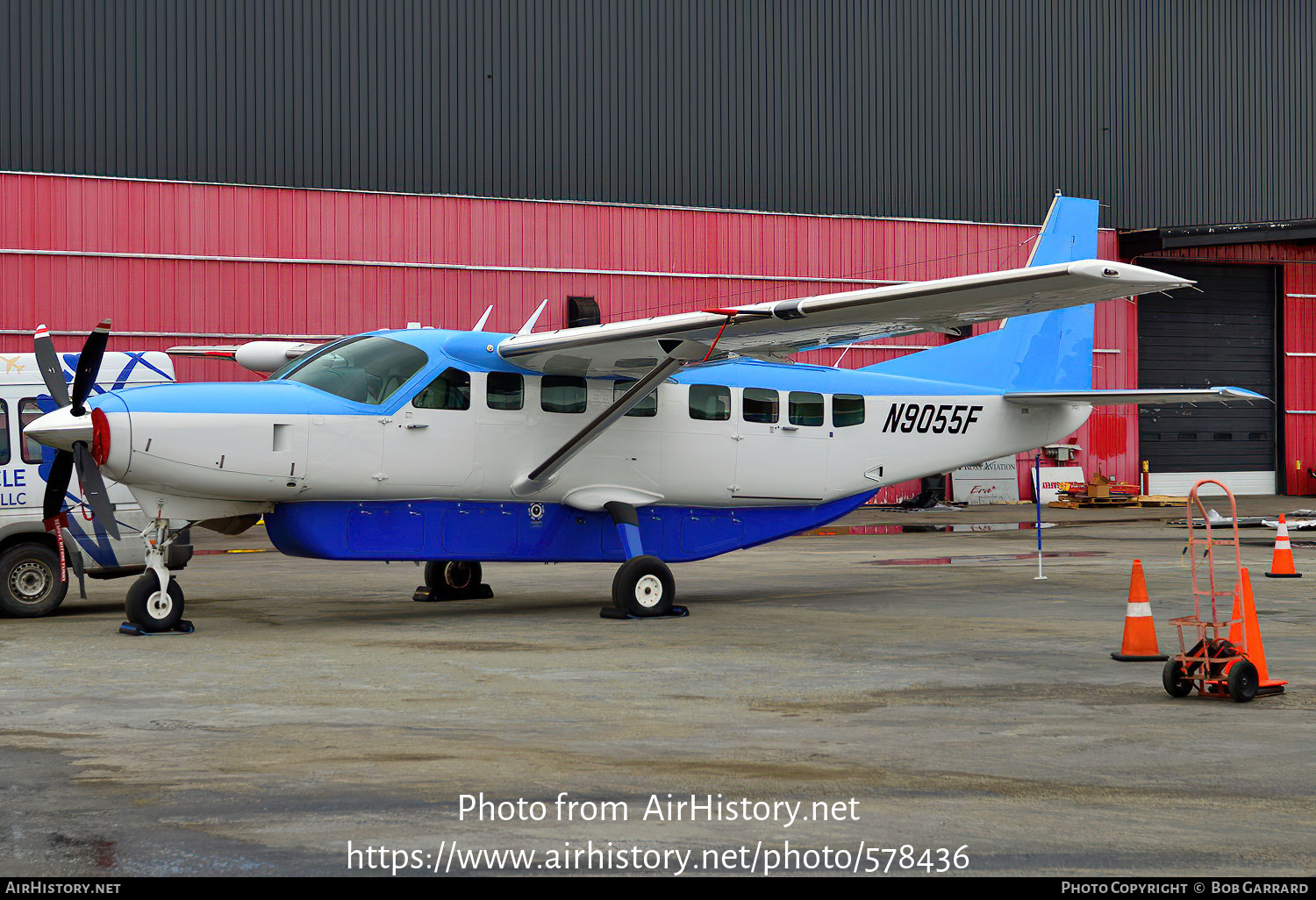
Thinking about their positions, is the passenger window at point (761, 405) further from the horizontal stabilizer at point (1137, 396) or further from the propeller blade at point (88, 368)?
the propeller blade at point (88, 368)

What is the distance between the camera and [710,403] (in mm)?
14305

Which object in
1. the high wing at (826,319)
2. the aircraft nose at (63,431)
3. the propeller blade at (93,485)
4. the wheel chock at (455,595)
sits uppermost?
the high wing at (826,319)

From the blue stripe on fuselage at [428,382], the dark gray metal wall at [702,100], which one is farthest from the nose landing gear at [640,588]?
the dark gray metal wall at [702,100]

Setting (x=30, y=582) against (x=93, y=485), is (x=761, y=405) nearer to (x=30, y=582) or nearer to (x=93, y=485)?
(x=93, y=485)

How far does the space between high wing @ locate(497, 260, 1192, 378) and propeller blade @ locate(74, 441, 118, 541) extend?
3.90m

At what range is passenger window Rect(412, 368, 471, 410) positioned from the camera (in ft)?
41.2

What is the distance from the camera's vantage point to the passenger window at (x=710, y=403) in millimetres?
14219

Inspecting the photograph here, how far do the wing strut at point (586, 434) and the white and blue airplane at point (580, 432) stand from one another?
3cm

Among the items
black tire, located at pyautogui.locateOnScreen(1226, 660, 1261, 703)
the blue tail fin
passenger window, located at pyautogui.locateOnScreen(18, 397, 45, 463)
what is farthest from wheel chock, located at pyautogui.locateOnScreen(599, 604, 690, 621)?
passenger window, located at pyautogui.locateOnScreen(18, 397, 45, 463)

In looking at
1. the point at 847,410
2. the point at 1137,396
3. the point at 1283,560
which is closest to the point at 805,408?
the point at 847,410

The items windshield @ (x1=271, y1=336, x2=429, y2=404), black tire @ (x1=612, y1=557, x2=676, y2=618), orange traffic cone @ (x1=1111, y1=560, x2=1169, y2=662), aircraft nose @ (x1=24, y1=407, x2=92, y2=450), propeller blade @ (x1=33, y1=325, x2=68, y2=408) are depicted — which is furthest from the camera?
black tire @ (x1=612, y1=557, x2=676, y2=618)

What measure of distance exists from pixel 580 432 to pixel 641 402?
0.97m

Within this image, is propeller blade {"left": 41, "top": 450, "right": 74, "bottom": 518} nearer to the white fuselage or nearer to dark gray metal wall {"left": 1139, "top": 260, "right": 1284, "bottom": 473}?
the white fuselage
